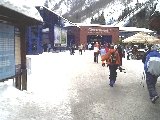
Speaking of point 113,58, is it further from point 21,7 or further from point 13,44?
point 21,7

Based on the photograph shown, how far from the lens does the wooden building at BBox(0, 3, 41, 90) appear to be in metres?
10.0

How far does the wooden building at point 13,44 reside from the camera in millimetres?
10039

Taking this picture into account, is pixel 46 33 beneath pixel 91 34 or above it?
beneath

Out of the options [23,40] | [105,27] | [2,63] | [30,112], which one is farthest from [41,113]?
[105,27]

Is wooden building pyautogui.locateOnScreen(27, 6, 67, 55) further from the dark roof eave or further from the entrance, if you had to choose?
the dark roof eave

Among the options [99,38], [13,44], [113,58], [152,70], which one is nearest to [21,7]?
[13,44]

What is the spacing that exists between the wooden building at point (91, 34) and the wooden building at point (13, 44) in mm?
55012

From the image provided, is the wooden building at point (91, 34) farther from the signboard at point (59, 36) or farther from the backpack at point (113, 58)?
the backpack at point (113, 58)

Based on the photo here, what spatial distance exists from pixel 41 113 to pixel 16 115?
0.74m

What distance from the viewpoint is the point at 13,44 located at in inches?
438

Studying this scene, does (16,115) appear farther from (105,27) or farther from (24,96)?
(105,27)

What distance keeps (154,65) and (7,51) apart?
13.7 ft

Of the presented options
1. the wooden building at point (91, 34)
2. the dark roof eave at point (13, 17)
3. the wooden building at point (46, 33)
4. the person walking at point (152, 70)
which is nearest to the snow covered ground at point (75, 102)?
the person walking at point (152, 70)

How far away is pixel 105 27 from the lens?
70.6 m
